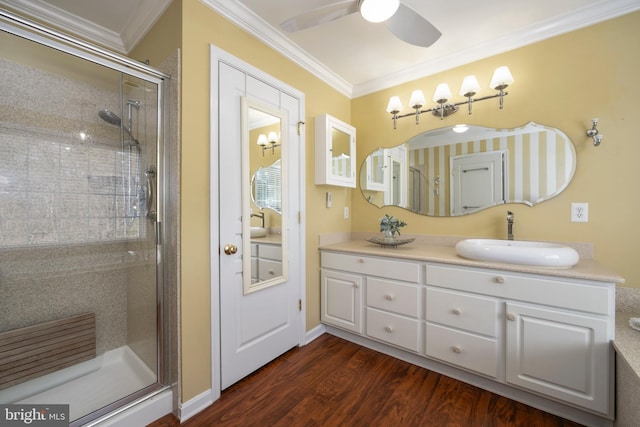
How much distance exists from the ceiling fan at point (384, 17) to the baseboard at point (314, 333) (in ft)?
7.48

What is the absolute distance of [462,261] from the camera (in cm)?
168

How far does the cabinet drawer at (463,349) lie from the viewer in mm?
1603

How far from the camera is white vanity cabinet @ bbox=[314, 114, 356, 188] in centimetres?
231

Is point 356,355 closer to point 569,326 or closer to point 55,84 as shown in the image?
point 569,326

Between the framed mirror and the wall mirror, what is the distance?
3.76 ft

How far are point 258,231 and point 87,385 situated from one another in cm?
143

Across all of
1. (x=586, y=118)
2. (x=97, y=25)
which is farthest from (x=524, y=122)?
(x=97, y=25)

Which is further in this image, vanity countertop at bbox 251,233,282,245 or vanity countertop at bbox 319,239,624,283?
vanity countertop at bbox 251,233,282,245

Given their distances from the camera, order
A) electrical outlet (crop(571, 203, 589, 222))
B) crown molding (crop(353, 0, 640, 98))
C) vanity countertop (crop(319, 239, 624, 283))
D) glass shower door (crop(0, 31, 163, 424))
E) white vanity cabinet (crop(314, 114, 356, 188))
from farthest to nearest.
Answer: white vanity cabinet (crop(314, 114, 356, 188))
electrical outlet (crop(571, 203, 589, 222))
crown molding (crop(353, 0, 640, 98))
glass shower door (crop(0, 31, 163, 424))
vanity countertop (crop(319, 239, 624, 283))

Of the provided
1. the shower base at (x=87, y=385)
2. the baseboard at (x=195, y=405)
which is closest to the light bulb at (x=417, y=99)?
the baseboard at (x=195, y=405)

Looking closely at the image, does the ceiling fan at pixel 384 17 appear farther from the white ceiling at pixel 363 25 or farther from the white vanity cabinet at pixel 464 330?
the white vanity cabinet at pixel 464 330

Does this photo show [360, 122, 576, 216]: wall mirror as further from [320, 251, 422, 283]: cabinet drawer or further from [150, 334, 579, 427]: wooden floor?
[150, 334, 579, 427]: wooden floor

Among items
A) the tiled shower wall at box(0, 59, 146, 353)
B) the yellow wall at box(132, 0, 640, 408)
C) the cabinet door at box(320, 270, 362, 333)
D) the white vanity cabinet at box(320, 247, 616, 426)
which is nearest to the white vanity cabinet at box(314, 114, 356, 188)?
the yellow wall at box(132, 0, 640, 408)

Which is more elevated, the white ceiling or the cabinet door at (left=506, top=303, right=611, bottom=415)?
the white ceiling
